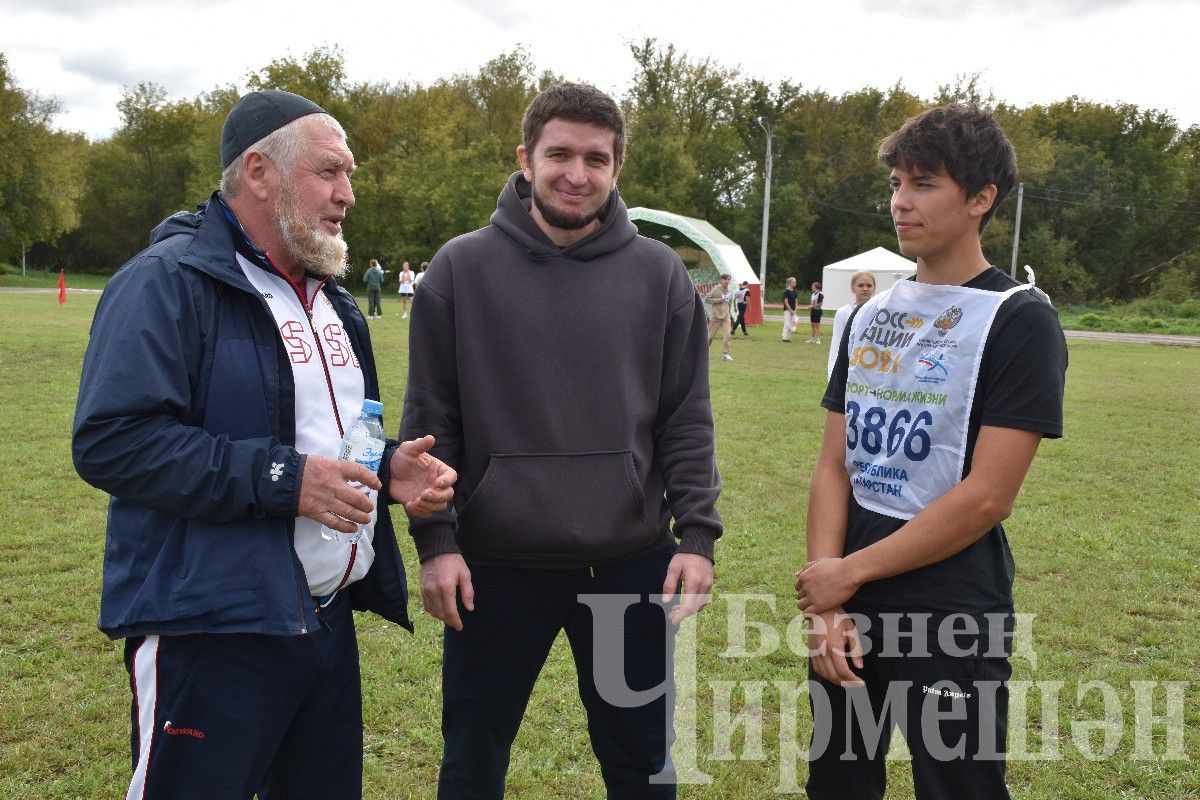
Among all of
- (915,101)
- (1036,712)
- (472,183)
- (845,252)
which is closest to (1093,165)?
(915,101)

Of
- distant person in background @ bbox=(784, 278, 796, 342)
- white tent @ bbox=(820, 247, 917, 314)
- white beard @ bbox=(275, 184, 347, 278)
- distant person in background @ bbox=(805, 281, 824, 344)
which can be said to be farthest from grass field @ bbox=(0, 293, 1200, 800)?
white tent @ bbox=(820, 247, 917, 314)

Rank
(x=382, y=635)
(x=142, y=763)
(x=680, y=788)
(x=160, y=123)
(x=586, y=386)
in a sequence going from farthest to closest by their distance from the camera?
(x=160, y=123) < (x=382, y=635) < (x=680, y=788) < (x=586, y=386) < (x=142, y=763)

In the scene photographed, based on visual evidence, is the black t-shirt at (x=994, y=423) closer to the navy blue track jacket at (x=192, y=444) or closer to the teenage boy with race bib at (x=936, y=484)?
the teenage boy with race bib at (x=936, y=484)

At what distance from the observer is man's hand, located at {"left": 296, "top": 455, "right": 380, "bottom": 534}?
1982 mm

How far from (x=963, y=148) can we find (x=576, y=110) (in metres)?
1.01

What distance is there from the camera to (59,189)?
49.8m

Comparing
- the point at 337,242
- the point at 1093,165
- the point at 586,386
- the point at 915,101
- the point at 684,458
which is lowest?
the point at 684,458

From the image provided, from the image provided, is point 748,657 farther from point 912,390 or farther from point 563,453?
point 912,390

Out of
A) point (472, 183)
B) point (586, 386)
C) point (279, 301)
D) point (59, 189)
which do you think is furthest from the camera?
point (59, 189)

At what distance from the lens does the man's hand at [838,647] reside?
2266 millimetres

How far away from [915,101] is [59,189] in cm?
4859

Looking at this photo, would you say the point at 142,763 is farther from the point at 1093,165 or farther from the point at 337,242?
the point at 1093,165

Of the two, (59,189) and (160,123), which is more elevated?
(160,123)

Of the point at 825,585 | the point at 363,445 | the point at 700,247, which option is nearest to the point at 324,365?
the point at 363,445
